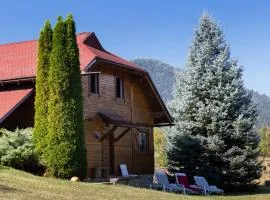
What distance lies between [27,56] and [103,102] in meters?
4.32

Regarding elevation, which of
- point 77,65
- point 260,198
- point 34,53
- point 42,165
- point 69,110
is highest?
point 34,53

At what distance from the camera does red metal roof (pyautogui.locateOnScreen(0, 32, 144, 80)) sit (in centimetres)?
2312

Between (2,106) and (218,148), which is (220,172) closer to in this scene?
(218,148)

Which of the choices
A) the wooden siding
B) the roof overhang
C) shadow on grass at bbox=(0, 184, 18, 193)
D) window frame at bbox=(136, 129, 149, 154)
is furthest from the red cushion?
shadow on grass at bbox=(0, 184, 18, 193)

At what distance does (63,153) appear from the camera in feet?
63.1

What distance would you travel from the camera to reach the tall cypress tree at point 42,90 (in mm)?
19797

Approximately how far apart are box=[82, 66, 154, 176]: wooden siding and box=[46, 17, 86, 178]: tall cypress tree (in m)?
3.75

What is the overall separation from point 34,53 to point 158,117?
833 cm

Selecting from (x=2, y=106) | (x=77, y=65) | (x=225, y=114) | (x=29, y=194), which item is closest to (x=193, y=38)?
(x=225, y=114)

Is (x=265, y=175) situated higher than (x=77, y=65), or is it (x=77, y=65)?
(x=77, y=65)

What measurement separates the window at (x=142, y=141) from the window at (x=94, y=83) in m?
5.00

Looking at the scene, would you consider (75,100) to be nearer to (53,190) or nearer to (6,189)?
(53,190)

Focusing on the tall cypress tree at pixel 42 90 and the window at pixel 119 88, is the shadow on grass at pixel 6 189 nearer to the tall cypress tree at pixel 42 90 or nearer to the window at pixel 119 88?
the tall cypress tree at pixel 42 90

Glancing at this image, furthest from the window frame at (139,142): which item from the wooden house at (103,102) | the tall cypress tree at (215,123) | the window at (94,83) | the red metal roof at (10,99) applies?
the red metal roof at (10,99)
